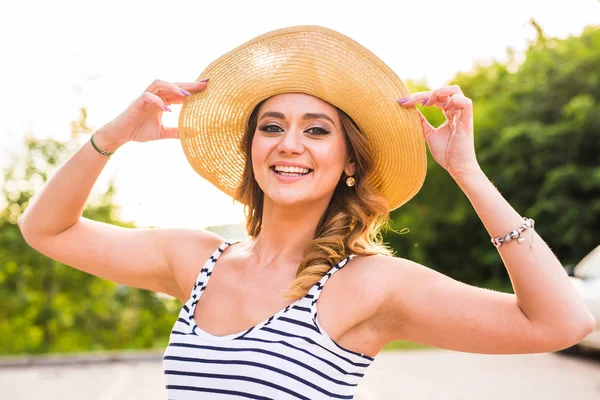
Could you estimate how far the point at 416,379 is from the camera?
7938 millimetres

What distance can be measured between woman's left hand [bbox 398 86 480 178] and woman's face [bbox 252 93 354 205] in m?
0.31

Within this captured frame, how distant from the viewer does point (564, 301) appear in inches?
67.4

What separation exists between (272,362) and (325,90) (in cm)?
79

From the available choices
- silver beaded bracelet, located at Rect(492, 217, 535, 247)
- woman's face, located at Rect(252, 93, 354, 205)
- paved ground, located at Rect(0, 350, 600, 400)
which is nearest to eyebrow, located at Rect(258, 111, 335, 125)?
woman's face, located at Rect(252, 93, 354, 205)

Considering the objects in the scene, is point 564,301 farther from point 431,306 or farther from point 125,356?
point 125,356

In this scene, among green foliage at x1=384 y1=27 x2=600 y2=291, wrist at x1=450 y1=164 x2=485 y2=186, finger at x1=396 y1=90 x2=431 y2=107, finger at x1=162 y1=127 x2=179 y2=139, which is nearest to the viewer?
wrist at x1=450 y1=164 x2=485 y2=186

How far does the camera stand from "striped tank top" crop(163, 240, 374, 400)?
6.19 feet

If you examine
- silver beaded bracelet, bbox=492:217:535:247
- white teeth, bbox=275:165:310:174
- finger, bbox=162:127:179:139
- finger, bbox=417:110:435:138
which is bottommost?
finger, bbox=162:127:179:139

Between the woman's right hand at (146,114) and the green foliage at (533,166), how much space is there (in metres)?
11.6

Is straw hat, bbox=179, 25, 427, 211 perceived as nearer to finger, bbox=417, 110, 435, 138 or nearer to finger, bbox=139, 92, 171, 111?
finger, bbox=417, 110, 435, 138

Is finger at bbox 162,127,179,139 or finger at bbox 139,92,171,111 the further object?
finger at bbox 162,127,179,139

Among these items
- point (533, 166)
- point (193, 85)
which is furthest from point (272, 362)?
point (533, 166)

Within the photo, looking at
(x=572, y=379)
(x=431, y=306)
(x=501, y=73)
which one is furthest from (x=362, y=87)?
(x=501, y=73)

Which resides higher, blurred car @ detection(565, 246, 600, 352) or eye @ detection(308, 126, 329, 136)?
eye @ detection(308, 126, 329, 136)
